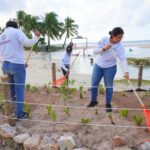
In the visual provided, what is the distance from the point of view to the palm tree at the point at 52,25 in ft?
216

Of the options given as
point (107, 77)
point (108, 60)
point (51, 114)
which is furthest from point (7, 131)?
point (108, 60)

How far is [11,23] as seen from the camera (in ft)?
21.5

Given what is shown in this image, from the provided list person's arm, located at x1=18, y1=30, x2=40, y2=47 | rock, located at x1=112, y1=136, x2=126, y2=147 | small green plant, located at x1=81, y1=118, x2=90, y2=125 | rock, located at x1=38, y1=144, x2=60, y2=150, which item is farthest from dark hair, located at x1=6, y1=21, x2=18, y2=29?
rock, located at x1=112, y1=136, x2=126, y2=147

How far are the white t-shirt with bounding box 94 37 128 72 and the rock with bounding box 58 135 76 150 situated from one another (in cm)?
151

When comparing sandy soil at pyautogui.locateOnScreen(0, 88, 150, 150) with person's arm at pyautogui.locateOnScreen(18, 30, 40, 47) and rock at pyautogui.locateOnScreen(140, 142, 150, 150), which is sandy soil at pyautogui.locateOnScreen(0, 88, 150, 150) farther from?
A: person's arm at pyautogui.locateOnScreen(18, 30, 40, 47)

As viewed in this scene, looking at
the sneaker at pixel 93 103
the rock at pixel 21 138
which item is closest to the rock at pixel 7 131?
the rock at pixel 21 138

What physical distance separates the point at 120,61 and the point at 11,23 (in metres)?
1.98

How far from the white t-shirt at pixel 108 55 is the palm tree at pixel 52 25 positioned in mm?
59698

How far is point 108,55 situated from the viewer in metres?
6.61

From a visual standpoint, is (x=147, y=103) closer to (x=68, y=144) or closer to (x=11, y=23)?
(x=68, y=144)

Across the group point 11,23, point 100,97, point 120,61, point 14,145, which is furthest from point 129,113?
point 11,23

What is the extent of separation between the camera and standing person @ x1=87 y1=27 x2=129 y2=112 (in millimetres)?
6352

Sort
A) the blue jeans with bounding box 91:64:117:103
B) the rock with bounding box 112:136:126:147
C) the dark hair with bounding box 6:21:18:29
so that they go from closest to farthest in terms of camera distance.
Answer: the rock with bounding box 112:136:126:147 < the dark hair with bounding box 6:21:18:29 < the blue jeans with bounding box 91:64:117:103

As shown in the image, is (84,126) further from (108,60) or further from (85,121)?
(108,60)
